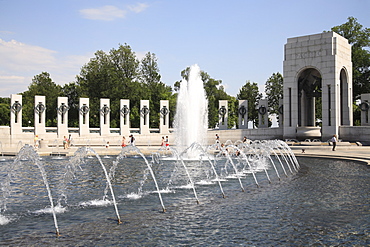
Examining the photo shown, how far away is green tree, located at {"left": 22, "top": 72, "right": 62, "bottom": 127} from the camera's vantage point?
56.9 metres

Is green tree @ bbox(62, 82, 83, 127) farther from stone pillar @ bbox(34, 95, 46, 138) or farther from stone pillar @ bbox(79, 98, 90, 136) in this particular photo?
stone pillar @ bbox(34, 95, 46, 138)

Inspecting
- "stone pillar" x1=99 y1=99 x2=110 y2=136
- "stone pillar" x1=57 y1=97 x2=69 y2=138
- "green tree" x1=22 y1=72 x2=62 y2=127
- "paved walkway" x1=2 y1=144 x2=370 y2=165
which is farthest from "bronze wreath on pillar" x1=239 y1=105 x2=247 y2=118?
"green tree" x1=22 y1=72 x2=62 y2=127

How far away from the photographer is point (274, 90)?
58594 millimetres

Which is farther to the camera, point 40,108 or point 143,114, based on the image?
point 143,114

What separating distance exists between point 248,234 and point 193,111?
19.6 m

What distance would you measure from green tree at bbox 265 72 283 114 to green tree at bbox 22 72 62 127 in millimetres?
32038

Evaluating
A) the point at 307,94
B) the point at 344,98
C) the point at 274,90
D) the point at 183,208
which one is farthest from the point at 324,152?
the point at 274,90

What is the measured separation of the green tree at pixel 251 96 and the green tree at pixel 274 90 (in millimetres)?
3395

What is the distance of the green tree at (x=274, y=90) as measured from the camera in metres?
58.3

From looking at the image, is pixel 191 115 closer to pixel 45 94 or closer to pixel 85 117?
pixel 85 117


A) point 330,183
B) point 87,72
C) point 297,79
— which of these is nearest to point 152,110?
point 87,72

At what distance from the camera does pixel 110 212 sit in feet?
30.1

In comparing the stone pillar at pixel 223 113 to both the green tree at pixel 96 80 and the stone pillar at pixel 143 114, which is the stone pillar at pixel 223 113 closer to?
the stone pillar at pixel 143 114

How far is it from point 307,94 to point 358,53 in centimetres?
1380
